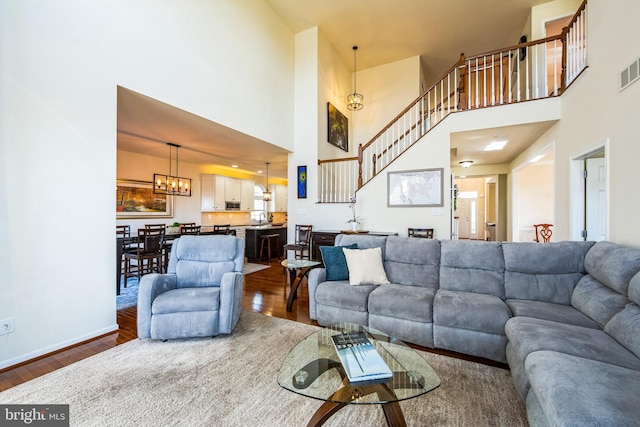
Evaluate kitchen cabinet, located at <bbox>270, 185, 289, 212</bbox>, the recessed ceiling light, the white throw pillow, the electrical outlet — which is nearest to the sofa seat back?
the white throw pillow

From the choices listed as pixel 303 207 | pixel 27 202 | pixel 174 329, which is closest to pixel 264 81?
pixel 303 207

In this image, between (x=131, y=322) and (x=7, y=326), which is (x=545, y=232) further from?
(x=7, y=326)

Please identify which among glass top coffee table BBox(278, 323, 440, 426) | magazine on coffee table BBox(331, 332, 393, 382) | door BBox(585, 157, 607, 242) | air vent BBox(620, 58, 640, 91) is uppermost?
air vent BBox(620, 58, 640, 91)

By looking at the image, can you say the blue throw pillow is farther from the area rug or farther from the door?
the door

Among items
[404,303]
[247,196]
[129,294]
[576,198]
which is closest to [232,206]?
[247,196]

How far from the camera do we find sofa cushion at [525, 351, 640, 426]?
1028 mm

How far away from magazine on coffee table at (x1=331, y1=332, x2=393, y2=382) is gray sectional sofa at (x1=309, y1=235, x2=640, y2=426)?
73 centimetres

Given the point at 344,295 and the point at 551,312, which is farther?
the point at 344,295

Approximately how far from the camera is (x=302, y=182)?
19.8 feet

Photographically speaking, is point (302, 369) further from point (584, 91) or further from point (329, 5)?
point (329, 5)

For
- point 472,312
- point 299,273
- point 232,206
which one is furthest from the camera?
point 232,206

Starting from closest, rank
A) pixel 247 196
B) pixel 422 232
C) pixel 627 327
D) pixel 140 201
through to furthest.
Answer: pixel 627 327, pixel 422 232, pixel 140 201, pixel 247 196

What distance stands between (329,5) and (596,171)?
5.31 m

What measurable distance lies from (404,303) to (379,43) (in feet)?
21.1
